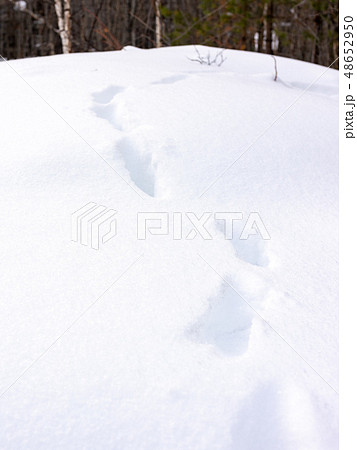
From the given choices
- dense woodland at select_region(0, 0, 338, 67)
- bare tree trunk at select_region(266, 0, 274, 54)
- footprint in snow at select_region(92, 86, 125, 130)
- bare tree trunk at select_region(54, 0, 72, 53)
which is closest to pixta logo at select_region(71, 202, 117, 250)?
footprint in snow at select_region(92, 86, 125, 130)

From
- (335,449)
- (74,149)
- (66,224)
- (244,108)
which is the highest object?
(244,108)

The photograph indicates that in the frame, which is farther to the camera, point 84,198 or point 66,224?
point 84,198

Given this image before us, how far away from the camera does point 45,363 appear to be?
974mm

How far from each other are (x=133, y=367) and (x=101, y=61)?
2098 mm

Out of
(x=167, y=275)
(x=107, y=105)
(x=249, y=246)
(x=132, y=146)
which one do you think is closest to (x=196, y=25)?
(x=107, y=105)

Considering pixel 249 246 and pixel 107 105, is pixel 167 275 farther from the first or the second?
pixel 107 105

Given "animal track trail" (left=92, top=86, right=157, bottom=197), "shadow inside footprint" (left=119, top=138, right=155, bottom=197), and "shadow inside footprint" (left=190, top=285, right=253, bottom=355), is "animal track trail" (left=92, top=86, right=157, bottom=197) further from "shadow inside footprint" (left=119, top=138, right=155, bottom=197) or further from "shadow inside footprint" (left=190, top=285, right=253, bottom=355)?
"shadow inside footprint" (left=190, top=285, right=253, bottom=355)

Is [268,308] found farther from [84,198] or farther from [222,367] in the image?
[84,198]

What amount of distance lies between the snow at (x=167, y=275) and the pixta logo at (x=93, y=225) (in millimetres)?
26

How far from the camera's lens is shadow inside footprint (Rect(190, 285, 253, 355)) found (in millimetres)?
1092

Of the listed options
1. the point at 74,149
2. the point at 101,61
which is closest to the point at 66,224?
the point at 74,149

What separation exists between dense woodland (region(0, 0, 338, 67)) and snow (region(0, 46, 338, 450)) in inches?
119

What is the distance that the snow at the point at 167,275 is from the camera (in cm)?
91

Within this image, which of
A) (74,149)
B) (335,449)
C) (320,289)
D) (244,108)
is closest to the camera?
(335,449)
